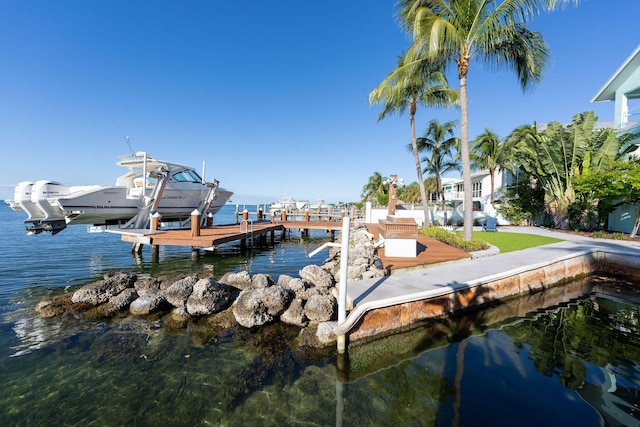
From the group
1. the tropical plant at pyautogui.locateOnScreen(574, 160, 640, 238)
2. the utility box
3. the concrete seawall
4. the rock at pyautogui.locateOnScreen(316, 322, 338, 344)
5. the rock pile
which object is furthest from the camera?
the tropical plant at pyautogui.locateOnScreen(574, 160, 640, 238)

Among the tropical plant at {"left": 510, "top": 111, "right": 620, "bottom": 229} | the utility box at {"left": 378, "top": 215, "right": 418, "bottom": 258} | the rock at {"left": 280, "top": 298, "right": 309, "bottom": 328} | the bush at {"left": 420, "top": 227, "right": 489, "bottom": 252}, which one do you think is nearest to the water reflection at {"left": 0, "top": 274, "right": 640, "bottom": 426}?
the rock at {"left": 280, "top": 298, "right": 309, "bottom": 328}

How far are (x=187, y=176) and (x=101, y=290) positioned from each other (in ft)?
42.0

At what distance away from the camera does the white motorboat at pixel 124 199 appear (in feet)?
44.0

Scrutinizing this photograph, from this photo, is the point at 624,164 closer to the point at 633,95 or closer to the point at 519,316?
A: the point at 633,95

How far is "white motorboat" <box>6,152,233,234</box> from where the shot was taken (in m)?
13.4

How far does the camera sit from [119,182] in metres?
16.8

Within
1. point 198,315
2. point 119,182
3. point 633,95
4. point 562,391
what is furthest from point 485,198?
point 119,182

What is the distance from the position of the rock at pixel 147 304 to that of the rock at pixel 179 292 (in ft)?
0.47

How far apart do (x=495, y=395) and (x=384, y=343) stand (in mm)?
1716

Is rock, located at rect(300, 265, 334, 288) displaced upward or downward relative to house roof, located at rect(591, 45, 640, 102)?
downward

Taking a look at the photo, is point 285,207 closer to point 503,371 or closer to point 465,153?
point 465,153

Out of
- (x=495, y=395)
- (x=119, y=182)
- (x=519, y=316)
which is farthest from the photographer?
(x=119, y=182)

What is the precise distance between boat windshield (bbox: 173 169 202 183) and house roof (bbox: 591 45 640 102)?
29.3 meters

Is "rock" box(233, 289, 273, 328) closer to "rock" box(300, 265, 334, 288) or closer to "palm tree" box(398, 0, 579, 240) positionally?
"rock" box(300, 265, 334, 288)
